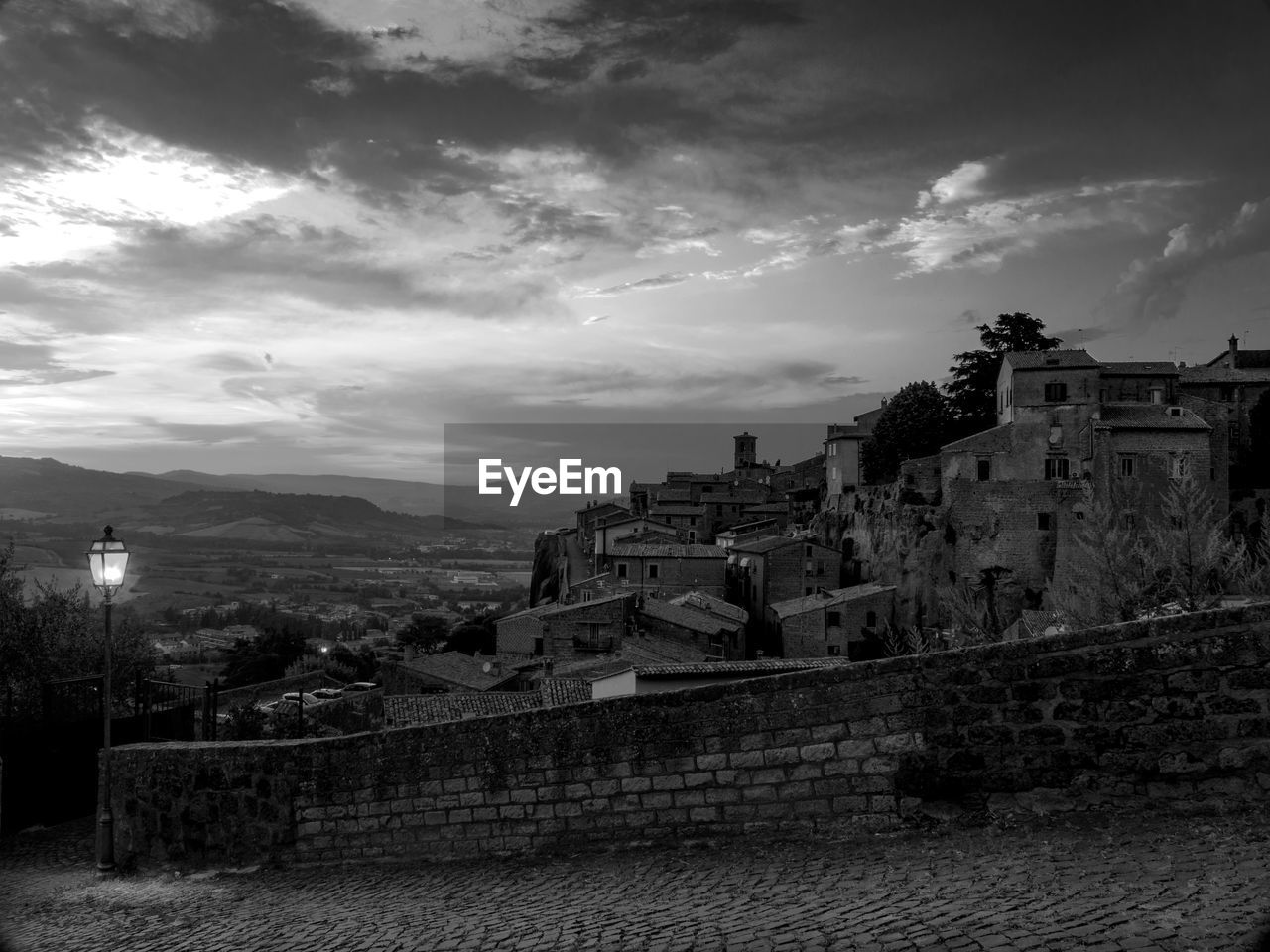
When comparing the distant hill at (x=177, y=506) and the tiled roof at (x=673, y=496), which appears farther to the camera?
the distant hill at (x=177, y=506)

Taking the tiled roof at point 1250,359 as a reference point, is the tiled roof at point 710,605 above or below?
below

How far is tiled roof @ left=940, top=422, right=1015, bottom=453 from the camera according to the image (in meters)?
48.8

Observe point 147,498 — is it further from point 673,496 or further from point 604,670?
point 604,670

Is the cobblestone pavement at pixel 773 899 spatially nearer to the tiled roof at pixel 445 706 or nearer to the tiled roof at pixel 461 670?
the tiled roof at pixel 445 706

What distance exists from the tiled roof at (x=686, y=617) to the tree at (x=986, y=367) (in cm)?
2498

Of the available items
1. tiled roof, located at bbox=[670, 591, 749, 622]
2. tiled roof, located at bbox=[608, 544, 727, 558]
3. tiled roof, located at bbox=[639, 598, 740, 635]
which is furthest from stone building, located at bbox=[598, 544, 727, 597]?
tiled roof, located at bbox=[639, 598, 740, 635]

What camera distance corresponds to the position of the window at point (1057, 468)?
47219 millimetres

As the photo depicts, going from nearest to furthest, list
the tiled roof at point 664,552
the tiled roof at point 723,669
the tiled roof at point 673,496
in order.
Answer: the tiled roof at point 723,669
the tiled roof at point 664,552
the tiled roof at point 673,496

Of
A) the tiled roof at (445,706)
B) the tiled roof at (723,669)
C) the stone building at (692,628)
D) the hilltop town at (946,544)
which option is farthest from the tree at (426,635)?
the tiled roof at (723,669)

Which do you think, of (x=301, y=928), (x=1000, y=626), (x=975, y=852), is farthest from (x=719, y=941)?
(x=1000, y=626)

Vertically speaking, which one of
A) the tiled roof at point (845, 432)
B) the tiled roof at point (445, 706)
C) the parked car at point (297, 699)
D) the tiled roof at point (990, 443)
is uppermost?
the tiled roof at point (845, 432)

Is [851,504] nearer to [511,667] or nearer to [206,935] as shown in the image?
[511,667]

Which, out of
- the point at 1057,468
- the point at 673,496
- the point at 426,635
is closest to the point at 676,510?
the point at 673,496

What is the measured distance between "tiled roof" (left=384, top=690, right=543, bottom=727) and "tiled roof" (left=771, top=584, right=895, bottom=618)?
80.2 ft
